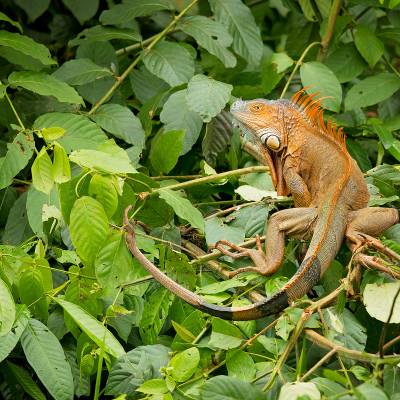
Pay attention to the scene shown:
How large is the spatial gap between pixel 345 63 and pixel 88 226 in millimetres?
2413

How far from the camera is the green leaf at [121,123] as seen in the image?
436 centimetres

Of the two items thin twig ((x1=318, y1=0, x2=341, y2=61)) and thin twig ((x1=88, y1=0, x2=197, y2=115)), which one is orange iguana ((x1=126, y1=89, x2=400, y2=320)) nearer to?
A: thin twig ((x1=88, y1=0, x2=197, y2=115))

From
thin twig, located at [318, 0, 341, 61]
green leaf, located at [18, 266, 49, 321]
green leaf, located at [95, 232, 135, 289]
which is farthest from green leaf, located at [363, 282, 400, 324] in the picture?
thin twig, located at [318, 0, 341, 61]

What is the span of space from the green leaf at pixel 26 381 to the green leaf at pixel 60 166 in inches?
38.1

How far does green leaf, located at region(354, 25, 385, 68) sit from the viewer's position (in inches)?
191

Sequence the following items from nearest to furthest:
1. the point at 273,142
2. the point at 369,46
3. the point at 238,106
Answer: the point at 273,142 → the point at 238,106 → the point at 369,46

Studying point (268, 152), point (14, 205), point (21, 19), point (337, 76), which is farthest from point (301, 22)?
point (14, 205)

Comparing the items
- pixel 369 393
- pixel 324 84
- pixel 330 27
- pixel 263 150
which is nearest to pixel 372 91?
pixel 324 84

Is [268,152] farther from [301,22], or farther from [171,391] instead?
[301,22]

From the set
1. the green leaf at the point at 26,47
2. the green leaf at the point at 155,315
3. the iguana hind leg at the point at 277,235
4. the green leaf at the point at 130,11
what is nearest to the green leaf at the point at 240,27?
the green leaf at the point at 130,11

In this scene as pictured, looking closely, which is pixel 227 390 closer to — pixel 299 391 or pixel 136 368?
pixel 299 391

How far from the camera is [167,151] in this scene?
12.8ft

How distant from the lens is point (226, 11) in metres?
4.91

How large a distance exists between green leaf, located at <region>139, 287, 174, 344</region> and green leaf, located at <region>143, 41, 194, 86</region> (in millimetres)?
1387
